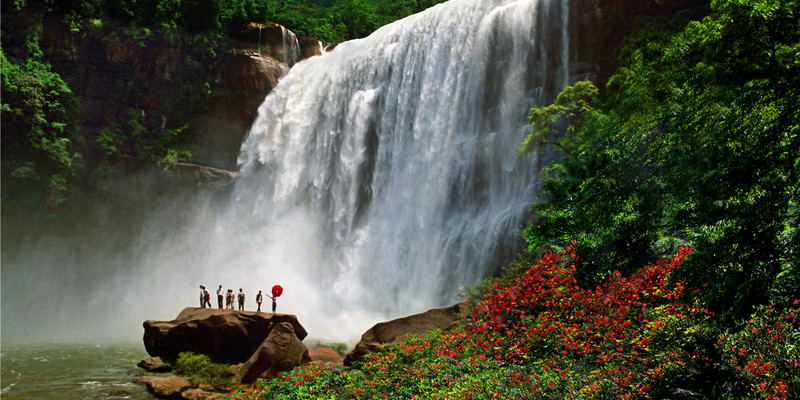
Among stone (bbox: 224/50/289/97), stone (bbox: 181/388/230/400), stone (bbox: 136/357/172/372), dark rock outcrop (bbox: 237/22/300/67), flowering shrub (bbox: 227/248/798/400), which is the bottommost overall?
stone (bbox: 181/388/230/400)

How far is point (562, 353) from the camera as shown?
845 centimetres

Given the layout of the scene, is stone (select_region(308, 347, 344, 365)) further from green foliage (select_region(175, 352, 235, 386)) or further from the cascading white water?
the cascading white water

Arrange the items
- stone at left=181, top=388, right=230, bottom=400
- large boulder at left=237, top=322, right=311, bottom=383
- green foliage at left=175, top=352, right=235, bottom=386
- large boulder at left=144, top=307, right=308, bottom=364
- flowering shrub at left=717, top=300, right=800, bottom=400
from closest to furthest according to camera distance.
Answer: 1. flowering shrub at left=717, top=300, right=800, bottom=400
2. stone at left=181, top=388, right=230, bottom=400
3. large boulder at left=237, top=322, right=311, bottom=383
4. green foliage at left=175, top=352, right=235, bottom=386
5. large boulder at left=144, top=307, right=308, bottom=364

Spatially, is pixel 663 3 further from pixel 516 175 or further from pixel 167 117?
pixel 167 117

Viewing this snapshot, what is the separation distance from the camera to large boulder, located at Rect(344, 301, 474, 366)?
1307 centimetres

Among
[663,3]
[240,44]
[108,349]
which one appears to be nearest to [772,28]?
[663,3]

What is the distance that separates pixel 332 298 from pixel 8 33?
74.7 feet

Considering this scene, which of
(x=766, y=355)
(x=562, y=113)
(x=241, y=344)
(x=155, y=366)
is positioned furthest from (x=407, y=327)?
(x=766, y=355)

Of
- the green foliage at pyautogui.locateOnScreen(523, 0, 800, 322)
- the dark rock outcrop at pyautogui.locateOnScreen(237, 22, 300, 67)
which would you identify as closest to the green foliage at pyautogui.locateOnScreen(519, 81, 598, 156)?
the green foliage at pyautogui.locateOnScreen(523, 0, 800, 322)

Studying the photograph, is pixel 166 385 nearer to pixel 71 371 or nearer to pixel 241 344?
pixel 241 344

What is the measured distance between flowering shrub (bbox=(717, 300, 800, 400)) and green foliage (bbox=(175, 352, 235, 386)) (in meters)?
11.2

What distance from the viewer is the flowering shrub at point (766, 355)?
16.5 feet

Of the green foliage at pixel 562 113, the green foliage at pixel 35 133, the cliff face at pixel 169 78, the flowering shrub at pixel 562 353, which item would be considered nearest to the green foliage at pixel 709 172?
the flowering shrub at pixel 562 353

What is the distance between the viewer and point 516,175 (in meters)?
20.6
